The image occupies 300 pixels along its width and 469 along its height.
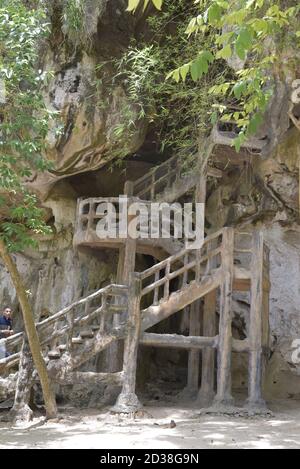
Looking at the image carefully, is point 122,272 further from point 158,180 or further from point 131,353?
point 131,353

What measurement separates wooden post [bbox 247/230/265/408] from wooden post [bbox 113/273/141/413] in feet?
7.60

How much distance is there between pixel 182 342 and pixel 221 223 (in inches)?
180

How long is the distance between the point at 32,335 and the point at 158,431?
8.54 ft

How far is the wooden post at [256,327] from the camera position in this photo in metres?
11.2

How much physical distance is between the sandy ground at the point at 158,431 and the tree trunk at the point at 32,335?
1.27ft

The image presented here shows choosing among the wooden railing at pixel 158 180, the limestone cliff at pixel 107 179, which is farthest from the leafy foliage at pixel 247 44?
the wooden railing at pixel 158 180

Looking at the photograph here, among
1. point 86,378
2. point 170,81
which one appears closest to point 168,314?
point 86,378

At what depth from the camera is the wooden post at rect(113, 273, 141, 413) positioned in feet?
34.7

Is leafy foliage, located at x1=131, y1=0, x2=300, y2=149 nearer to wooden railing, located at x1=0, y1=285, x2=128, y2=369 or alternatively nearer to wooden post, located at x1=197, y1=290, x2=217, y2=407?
wooden railing, located at x1=0, y1=285, x2=128, y2=369

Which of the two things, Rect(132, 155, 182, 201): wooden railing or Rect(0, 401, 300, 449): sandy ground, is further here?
Rect(132, 155, 182, 201): wooden railing

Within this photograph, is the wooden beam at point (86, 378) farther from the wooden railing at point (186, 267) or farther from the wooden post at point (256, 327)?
the wooden post at point (256, 327)

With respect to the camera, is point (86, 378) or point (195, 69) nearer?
point (195, 69)

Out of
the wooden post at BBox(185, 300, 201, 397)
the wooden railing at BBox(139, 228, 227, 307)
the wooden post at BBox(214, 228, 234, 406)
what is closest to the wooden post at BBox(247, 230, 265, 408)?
the wooden post at BBox(214, 228, 234, 406)

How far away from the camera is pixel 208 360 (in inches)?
508
